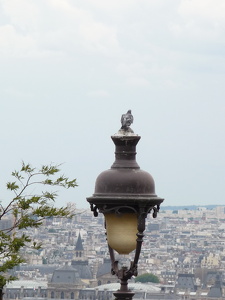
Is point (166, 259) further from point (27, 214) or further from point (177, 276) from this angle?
point (27, 214)

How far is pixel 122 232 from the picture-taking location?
6.30m

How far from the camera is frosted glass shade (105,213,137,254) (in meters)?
6.28

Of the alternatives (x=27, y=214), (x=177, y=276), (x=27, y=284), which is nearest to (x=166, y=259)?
(x=177, y=276)

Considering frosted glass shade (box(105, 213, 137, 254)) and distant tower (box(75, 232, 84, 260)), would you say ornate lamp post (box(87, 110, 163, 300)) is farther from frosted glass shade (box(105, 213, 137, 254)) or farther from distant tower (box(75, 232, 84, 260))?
distant tower (box(75, 232, 84, 260))

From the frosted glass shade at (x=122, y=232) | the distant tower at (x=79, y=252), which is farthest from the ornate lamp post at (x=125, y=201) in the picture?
the distant tower at (x=79, y=252)

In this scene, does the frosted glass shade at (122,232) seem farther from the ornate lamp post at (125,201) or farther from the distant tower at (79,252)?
the distant tower at (79,252)

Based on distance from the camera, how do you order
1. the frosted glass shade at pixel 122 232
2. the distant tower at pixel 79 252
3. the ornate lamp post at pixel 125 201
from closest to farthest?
the ornate lamp post at pixel 125 201 < the frosted glass shade at pixel 122 232 < the distant tower at pixel 79 252

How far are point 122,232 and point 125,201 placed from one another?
219 mm

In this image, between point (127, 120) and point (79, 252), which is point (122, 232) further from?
point (79, 252)

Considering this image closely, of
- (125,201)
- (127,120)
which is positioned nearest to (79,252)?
(127,120)

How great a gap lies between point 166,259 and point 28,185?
186737 mm

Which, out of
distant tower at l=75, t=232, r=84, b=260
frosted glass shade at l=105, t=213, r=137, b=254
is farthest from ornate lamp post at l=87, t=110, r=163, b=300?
distant tower at l=75, t=232, r=84, b=260

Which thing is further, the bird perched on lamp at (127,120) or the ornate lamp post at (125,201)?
the bird perched on lamp at (127,120)

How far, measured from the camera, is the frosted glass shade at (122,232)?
6.28 m
